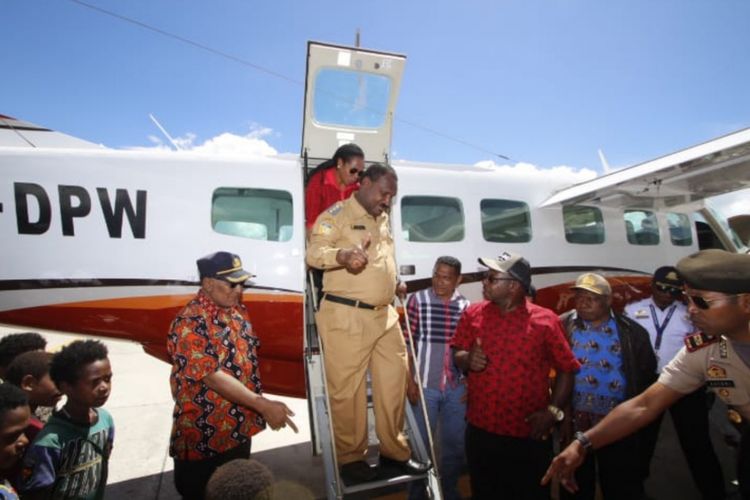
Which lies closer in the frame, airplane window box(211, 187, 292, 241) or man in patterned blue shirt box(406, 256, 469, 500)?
man in patterned blue shirt box(406, 256, 469, 500)

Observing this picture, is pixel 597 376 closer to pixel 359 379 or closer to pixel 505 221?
pixel 359 379

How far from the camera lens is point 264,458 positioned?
5.03 meters

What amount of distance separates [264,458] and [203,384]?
3.20m

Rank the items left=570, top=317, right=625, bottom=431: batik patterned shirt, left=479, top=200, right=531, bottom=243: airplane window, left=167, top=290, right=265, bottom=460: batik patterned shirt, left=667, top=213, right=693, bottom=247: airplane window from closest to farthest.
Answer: left=167, top=290, right=265, bottom=460: batik patterned shirt < left=570, top=317, right=625, bottom=431: batik patterned shirt < left=479, top=200, right=531, bottom=243: airplane window < left=667, top=213, right=693, bottom=247: airplane window

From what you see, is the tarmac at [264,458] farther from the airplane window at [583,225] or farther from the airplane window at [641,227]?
the airplane window at [583,225]

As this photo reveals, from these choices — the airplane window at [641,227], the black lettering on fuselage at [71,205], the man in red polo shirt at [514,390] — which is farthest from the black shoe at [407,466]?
the airplane window at [641,227]

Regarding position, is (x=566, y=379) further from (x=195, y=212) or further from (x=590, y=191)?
(x=195, y=212)

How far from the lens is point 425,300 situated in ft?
12.2

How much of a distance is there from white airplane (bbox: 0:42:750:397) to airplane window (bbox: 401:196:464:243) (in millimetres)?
15

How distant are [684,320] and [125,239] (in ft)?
17.8

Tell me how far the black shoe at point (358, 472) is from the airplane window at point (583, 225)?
4558 millimetres

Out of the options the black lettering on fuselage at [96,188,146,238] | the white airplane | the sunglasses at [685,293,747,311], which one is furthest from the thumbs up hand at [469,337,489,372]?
the black lettering on fuselage at [96,188,146,238]

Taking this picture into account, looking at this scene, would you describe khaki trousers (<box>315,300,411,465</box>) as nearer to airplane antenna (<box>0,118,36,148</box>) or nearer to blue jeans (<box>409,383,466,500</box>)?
blue jeans (<box>409,383,466,500</box>)

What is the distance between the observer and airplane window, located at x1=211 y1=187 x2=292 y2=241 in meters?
4.43
